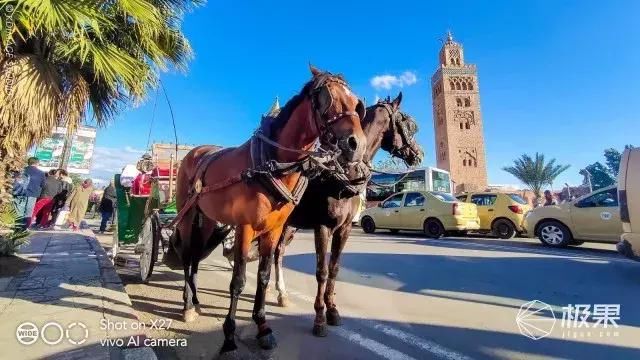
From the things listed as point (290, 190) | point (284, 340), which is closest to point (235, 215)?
point (290, 190)

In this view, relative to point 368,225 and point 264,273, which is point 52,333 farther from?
point 368,225

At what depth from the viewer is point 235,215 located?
3.12 metres

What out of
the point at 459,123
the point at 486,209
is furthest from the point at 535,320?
the point at 459,123

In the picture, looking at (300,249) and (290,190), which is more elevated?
(290,190)

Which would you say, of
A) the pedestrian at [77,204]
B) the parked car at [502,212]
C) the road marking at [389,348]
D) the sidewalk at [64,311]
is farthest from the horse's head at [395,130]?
the pedestrian at [77,204]

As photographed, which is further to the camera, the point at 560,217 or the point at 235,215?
the point at 560,217

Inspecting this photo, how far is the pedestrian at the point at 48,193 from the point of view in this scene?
11087mm

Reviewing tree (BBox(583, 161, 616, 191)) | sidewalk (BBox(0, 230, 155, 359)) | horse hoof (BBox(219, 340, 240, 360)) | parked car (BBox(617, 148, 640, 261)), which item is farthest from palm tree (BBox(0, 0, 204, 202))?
tree (BBox(583, 161, 616, 191))

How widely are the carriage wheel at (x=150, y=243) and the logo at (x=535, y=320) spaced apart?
13.9 ft

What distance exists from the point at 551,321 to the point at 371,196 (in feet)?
57.6

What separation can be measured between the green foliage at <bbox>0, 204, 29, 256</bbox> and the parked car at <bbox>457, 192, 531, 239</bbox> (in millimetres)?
13778

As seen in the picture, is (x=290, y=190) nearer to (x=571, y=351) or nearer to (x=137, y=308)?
(x=137, y=308)

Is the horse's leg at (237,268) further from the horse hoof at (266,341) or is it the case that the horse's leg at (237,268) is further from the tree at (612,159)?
the tree at (612,159)

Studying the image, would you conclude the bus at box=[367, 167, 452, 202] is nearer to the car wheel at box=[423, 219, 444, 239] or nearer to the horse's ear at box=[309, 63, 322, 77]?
the car wheel at box=[423, 219, 444, 239]
